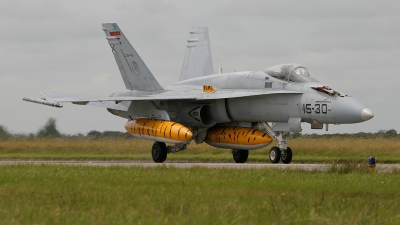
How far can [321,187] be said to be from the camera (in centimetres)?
1155

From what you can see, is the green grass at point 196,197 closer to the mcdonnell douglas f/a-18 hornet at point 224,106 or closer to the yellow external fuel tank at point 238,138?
the mcdonnell douglas f/a-18 hornet at point 224,106

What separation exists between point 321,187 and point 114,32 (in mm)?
14015

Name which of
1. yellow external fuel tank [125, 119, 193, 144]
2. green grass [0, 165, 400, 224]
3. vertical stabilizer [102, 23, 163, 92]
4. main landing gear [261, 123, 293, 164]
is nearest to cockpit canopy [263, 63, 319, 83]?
main landing gear [261, 123, 293, 164]

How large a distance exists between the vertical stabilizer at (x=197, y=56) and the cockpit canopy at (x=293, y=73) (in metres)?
7.19

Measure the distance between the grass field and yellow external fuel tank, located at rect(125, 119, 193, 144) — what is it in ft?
8.12

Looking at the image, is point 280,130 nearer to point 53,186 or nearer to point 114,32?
point 114,32

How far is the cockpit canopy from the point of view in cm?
2008

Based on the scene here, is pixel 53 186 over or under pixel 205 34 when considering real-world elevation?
under

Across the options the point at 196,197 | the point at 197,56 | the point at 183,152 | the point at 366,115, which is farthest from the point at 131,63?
the point at 196,197

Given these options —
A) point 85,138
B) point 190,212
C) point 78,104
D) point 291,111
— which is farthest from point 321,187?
point 85,138

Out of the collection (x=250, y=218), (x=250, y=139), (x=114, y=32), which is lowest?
(x=250, y=218)

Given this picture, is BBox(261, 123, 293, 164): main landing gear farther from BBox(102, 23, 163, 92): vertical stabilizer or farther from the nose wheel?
BBox(102, 23, 163, 92): vertical stabilizer

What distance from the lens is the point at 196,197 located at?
9.88m

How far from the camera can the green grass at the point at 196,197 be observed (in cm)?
759
